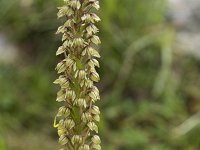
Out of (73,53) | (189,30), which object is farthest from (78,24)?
(189,30)

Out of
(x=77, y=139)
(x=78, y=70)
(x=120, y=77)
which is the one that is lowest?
(x=77, y=139)

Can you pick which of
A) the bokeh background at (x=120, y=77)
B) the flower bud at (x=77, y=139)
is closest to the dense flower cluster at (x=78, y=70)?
the flower bud at (x=77, y=139)

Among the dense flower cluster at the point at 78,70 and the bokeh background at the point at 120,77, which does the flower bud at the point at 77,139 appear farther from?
the bokeh background at the point at 120,77

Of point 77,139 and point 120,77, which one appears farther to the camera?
point 120,77

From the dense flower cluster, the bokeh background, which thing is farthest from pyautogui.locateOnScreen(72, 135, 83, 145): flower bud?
the bokeh background

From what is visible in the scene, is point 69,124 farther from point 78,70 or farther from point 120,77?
point 120,77

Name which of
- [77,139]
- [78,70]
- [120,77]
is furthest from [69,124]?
[120,77]
